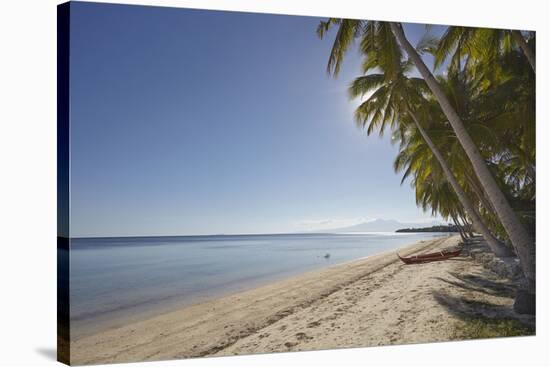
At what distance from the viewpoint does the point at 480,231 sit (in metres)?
6.83

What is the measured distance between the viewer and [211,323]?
4.83m

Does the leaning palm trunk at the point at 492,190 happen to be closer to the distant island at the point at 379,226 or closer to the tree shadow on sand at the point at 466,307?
the tree shadow on sand at the point at 466,307

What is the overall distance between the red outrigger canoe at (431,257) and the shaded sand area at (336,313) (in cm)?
8

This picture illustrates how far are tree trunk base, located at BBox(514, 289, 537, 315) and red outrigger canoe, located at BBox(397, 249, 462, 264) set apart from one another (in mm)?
812

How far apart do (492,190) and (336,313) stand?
2257mm

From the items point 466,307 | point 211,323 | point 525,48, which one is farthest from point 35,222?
point 525,48

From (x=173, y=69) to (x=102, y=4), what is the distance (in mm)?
822

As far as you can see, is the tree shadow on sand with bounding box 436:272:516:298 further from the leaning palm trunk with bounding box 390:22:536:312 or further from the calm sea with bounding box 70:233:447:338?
the calm sea with bounding box 70:233:447:338

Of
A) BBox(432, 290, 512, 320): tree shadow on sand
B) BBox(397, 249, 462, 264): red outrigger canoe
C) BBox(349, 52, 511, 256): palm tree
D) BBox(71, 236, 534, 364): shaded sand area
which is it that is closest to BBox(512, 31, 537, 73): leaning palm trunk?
BBox(349, 52, 511, 256): palm tree

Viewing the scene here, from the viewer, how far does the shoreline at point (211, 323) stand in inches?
172

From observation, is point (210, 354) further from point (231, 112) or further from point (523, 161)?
point (523, 161)

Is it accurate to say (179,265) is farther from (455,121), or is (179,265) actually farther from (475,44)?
(475,44)
